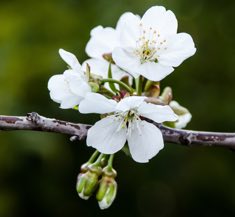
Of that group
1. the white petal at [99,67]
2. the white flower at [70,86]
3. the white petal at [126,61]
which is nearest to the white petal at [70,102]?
the white flower at [70,86]

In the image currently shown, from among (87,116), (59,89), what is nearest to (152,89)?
(59,89)

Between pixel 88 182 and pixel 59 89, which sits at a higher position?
pixel 59 89

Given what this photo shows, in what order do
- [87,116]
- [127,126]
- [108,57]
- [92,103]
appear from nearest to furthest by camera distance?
[92,103] → [127,126] → [108,57] → [87,116]

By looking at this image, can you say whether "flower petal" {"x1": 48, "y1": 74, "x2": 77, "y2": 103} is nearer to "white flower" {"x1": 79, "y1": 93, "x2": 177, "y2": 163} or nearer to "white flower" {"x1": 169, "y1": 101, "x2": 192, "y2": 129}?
"white flower" {"x1": 79, "y1": 93, "x2": 177, "y2": 163}

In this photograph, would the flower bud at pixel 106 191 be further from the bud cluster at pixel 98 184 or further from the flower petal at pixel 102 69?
the flower petal at pixel 102 69

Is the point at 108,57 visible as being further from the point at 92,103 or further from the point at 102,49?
the point at 92,103

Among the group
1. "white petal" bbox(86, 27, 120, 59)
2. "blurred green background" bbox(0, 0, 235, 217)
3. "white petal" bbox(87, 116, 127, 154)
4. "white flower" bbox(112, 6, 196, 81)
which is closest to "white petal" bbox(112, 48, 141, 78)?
"white flower" bbox(112, 6, 196, 81)

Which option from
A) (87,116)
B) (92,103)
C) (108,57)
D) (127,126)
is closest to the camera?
(92,103)
